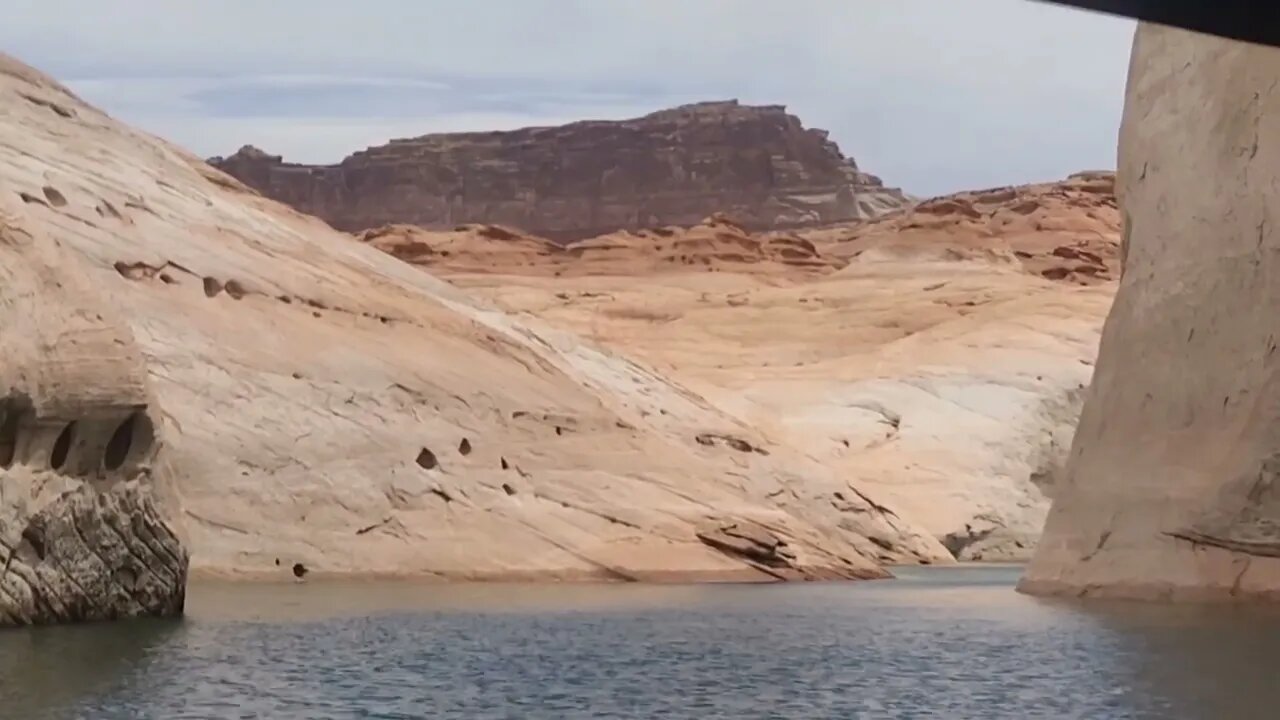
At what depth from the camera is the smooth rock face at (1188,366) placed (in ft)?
91.0

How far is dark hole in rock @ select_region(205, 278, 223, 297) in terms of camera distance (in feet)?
123

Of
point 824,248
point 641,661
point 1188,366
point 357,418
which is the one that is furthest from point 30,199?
point 824,248

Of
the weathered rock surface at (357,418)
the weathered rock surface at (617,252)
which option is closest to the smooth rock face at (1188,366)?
the weathered rock surface at (357,418)

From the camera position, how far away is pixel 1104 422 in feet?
104

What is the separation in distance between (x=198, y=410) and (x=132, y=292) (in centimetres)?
278

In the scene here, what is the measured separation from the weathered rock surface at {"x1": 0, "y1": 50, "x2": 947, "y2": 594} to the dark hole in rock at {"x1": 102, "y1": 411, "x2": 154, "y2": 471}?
793cm

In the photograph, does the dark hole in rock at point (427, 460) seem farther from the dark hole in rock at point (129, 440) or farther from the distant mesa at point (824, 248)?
the distant mesa at point (824, 248)

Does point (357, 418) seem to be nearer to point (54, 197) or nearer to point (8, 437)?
point (54, 197)

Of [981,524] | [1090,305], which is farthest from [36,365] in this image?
[1090,305]

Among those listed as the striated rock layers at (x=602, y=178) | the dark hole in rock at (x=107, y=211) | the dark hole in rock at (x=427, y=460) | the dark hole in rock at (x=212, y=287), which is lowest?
the dark hole in rock at (x=427, y=460)

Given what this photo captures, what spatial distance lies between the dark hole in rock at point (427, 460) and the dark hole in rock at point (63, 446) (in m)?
13.0

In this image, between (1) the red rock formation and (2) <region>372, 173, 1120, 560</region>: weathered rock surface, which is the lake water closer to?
(2) <region>372, 173, 1120, 560</region>: weathered rock surface

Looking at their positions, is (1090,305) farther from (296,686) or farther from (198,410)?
(296,686)

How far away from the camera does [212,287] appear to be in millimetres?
37500
